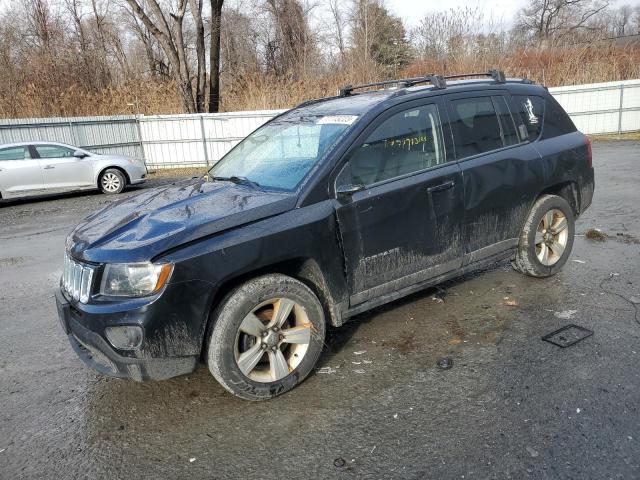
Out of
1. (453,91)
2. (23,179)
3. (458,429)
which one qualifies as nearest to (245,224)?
(458,429)

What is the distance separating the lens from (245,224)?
312 cm

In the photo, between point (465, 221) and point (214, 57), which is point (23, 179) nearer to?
point (465, 221)

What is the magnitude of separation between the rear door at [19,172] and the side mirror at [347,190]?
1150 centimetres

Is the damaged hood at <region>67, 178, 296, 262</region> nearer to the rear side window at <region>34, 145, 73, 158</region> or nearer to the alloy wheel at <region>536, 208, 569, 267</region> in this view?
the alloy wheel at <region>536, 208, 569, 267</region>

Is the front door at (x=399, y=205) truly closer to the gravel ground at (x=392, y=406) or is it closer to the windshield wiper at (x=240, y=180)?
the gravel ground at (x=392, y=406)

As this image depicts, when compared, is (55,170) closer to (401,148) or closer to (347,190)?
(401,148)

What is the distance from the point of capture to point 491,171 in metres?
4.24

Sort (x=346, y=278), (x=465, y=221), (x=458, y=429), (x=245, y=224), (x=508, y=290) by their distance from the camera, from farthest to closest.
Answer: (x=508, y=290), (x=465, y=221), (x=346, y=278), (x=245, y=224), (x=458, y=429)

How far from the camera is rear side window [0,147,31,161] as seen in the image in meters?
12.2

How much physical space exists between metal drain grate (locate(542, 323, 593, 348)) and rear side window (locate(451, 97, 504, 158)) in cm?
155

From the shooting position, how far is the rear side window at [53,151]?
41.3ft

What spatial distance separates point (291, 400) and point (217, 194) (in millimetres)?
1509

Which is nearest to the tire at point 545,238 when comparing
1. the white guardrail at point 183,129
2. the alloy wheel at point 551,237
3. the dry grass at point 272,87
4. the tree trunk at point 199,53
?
the alloy wheel at point 551,237

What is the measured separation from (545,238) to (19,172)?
12087 millimetres
